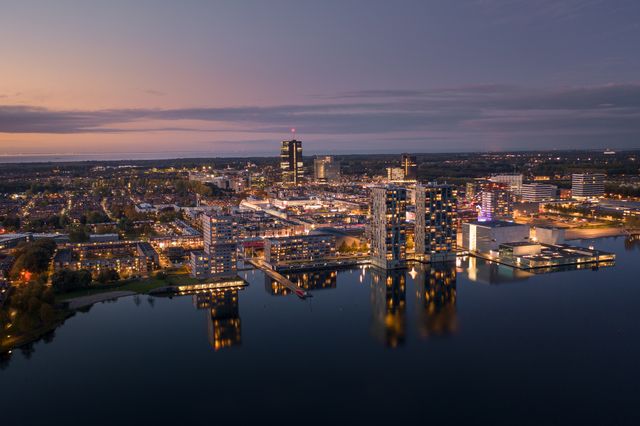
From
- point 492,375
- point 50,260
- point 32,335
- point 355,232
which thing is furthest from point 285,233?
point 492,375

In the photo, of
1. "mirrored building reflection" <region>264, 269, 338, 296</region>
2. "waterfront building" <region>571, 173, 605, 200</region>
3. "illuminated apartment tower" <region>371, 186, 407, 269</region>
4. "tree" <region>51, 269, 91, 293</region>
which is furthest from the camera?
"waterfront building" <region>571, 173, 605, 200</region>

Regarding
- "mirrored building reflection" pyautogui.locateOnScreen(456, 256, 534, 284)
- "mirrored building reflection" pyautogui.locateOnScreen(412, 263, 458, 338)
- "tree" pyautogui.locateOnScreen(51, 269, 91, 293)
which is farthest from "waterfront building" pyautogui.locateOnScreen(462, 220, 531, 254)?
"tree" pyautogui.locateOnScreen(51, 269, 91, 293)

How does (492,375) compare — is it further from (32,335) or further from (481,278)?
(32,335)

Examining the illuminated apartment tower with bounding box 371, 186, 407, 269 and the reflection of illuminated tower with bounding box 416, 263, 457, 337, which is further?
the illuminated apartment tower with bounding box 371, 186, 407, 269

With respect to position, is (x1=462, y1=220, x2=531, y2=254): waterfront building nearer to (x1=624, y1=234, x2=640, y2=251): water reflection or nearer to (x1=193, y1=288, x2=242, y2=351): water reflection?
(x1=624, y1=234, x2=640, y2=251): water reflection

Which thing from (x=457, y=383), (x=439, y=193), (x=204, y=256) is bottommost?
(x=457, y=383)

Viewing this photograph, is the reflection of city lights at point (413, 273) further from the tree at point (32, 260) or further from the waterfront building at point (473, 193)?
the waterfront building at point (473, 193)
